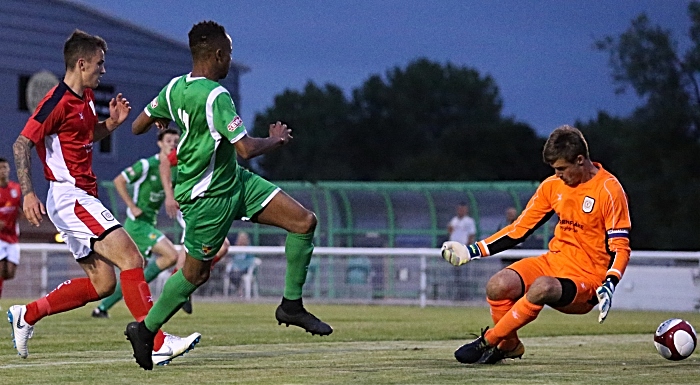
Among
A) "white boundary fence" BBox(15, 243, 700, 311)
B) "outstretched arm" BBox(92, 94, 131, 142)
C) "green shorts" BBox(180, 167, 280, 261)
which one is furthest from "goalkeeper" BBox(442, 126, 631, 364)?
"white boundary fence" BBox(15, 243, 700, 311)

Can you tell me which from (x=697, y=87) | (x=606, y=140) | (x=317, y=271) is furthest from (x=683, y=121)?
(x=606, y=140)

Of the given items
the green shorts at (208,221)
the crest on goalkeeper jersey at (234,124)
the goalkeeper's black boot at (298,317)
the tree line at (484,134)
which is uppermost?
the tree line at (484,134)

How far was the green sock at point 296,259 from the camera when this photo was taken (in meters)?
8.47

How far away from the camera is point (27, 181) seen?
8.42 meters

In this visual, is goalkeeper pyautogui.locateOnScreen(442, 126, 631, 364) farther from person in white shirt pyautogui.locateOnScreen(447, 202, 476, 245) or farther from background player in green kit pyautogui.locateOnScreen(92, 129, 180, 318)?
person in white shirt pyautogui.locateOnScreen(447, 202, 476, 245)

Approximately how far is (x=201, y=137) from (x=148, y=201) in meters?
7.02

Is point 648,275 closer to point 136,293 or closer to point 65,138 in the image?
point 136,293

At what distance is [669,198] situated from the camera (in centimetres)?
3894

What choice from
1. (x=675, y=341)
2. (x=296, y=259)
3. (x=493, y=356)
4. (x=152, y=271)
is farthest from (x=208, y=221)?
(x=152, y=271)

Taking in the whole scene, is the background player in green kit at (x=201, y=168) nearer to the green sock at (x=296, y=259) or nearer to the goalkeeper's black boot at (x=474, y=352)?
the green sock at (x=296, y=259)

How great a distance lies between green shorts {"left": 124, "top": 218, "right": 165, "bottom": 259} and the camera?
579 inches

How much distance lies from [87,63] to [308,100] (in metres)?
82.6

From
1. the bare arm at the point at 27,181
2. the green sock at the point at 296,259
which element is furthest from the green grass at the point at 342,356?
the bare arm at the point at 27,181

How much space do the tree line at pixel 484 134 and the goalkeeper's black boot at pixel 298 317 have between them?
29.3 metres
